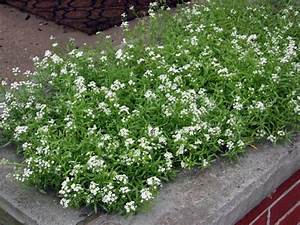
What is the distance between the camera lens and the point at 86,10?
4449 millimetres

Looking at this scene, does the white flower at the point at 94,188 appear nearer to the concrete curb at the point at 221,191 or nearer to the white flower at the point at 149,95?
the concrete curb at the point at 221,191

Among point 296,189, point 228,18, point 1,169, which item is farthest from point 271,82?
point 1,169

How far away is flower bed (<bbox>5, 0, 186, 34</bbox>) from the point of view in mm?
4230

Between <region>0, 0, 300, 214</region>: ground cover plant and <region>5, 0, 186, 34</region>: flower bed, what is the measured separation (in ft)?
4.40

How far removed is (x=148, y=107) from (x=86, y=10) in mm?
2311

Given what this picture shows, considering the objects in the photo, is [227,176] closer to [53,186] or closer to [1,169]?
[53,186]

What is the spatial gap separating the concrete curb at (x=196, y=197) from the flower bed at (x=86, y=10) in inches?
83.4

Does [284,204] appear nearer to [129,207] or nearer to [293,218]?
[293,218]

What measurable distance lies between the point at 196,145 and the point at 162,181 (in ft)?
0.59

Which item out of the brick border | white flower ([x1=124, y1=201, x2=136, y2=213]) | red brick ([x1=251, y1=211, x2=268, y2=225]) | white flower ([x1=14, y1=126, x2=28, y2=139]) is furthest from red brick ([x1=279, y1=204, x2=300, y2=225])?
white flower ([x1=14, y1=126, x2=28, y2=139])

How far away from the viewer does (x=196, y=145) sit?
7.06ft

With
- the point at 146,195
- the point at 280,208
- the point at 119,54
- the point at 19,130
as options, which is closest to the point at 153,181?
the point at 146,195

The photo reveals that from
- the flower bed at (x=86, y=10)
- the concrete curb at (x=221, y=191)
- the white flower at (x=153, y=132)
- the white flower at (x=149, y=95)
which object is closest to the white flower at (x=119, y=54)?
the white flower at (x=149, y=95)

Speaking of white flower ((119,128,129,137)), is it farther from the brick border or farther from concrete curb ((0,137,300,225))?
the brick border
